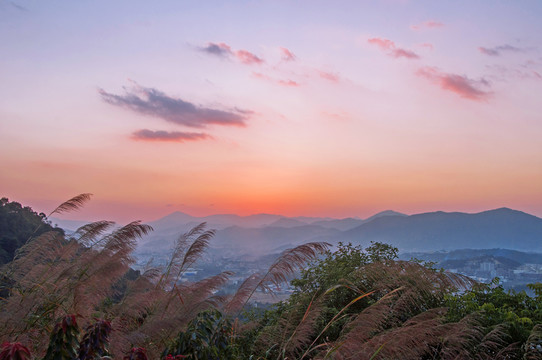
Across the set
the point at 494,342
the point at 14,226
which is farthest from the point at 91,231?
the point at 14,226

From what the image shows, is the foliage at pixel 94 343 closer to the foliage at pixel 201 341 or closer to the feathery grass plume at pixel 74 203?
the foliage at pixel 201 341

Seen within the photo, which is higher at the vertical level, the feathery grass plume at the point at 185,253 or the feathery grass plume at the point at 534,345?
the feathery grass plume at the point at 185,253

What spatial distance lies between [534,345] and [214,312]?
11.3 feet

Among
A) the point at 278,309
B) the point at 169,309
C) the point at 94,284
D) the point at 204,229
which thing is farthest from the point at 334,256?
the point at 94,284

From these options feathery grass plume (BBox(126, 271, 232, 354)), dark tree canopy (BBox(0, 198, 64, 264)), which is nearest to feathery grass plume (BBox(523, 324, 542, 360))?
feathery grass plume (BBox(126, 271, 232, 354))

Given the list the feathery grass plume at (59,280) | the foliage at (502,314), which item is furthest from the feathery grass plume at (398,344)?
the feathery grass plume at (59,280)

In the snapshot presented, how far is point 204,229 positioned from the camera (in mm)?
7316

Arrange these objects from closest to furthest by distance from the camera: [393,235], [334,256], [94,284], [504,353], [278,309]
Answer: [504,353], [94,284], [278,309], [334,256], [393,235]

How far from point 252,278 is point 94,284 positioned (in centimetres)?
208

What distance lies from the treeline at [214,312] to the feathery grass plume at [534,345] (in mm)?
19

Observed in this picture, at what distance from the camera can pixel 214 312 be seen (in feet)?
14.4

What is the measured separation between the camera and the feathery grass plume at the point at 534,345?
162 inches

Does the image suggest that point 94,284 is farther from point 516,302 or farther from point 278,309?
point 516,302

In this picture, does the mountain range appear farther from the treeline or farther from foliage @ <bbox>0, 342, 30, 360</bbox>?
foliage @ <bbox>0, 342, 30, 360</bbox>
